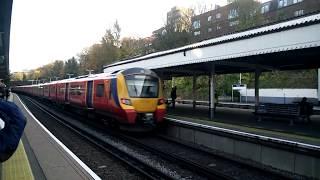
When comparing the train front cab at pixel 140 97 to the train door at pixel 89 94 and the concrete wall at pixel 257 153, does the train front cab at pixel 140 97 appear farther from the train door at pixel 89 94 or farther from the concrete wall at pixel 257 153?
the train door at pixel 89 94

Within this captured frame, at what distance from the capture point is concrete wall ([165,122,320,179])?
909 centimetres

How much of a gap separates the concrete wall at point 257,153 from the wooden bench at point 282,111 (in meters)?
4.67

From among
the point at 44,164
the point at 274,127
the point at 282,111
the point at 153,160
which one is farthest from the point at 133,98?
the point at 282,111

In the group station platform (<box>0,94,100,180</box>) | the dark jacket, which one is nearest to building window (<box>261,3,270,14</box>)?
station platform (<box>0,94,100,180</box>)

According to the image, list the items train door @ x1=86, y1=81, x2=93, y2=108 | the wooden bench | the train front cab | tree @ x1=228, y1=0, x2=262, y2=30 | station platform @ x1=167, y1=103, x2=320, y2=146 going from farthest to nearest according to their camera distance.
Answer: tree @ x1=228, y1=0, x2=262, y2=30 → train door @ x1=86, y1=81, x2=93, y2=108 → the wooden bench → the train front cab → station platform @ x1=167, y1=103, x2=320, y2=146

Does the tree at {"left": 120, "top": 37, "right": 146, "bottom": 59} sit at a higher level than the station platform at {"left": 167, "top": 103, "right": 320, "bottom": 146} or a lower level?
higher

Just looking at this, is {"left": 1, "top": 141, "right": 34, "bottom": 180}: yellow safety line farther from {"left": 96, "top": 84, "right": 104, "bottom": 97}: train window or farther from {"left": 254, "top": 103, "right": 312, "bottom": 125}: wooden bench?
{"left": 254, "top": 103, "right": 312, "bottom": 125}: wooden bench

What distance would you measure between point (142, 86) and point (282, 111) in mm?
6386

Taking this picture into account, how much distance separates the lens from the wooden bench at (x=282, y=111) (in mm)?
16016

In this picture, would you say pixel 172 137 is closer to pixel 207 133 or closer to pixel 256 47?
pixel 207 133

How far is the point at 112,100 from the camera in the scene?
1563cm

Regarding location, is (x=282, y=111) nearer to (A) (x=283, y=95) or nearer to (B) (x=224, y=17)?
(A) (x=283, y=95)

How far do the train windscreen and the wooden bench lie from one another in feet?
17.6

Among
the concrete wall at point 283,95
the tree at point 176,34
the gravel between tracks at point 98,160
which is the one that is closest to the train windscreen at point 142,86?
the gravel between tracks at point 98,160
